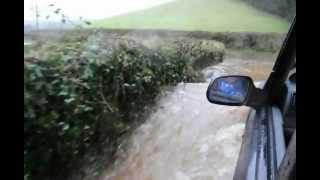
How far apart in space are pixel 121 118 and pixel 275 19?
4.32 ft

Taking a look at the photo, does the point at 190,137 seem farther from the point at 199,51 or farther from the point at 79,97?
the point at 79,97

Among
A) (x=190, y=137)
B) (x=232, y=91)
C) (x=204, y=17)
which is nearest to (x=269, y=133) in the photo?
(x=232, y=91)

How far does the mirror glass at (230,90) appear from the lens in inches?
49.3

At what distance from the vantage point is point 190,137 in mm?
4090

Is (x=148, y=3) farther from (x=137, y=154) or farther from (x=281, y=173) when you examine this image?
(x=281, y=173)

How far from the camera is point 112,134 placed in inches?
140

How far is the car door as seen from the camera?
1.05 metres

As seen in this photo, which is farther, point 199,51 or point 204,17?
point 199,51

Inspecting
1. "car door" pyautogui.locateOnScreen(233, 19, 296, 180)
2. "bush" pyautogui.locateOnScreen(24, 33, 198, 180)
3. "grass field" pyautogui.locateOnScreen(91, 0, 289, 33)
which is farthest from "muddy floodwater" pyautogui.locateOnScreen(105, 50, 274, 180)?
"car door" pyautogui.locateOnScreen(233, 19, 296, 180)

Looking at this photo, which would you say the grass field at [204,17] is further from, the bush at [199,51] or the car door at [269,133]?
the car door at [269,133]

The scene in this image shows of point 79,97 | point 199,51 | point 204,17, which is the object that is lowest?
point 79,97

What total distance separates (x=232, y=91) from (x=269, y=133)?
13 centimetres

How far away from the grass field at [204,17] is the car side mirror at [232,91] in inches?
106

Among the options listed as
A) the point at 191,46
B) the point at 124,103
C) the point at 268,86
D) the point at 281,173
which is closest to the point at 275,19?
the point at 191,46
